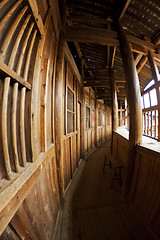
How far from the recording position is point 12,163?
85 cm

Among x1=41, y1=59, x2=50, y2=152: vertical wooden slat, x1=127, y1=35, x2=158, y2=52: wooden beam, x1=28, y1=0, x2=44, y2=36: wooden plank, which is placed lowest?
x1=41, y1=59, x2=50, y2=152: vertical wooden slat

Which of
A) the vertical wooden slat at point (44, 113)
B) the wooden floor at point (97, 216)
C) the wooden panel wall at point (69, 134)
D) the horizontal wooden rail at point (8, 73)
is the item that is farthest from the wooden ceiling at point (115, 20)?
the wooden floor at point (97, 216)

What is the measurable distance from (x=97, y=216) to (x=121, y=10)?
16.5 feet

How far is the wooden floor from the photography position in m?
1.62

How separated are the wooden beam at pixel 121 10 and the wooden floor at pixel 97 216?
484 centimetres

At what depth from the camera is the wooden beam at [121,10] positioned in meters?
2.23

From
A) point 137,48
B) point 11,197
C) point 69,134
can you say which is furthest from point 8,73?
point 137,48

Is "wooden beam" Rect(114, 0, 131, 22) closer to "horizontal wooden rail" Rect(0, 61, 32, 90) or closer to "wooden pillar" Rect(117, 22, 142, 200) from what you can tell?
"wooden pillar" Rect(117, 22, 142, 200)

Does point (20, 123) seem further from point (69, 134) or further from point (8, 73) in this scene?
point (69, 134)

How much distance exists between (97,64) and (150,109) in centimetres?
385

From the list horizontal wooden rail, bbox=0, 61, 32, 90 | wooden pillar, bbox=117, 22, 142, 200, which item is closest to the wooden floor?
wooden pillar, bbox=117, 22, 142, 200

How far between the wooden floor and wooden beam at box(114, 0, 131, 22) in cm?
484

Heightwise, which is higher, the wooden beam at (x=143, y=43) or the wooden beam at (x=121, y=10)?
the wooden beam at (x=121, y=10)

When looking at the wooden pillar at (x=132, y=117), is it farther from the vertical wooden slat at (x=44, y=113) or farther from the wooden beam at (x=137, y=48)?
the vertical wooden slat at (x=44, y=113)
